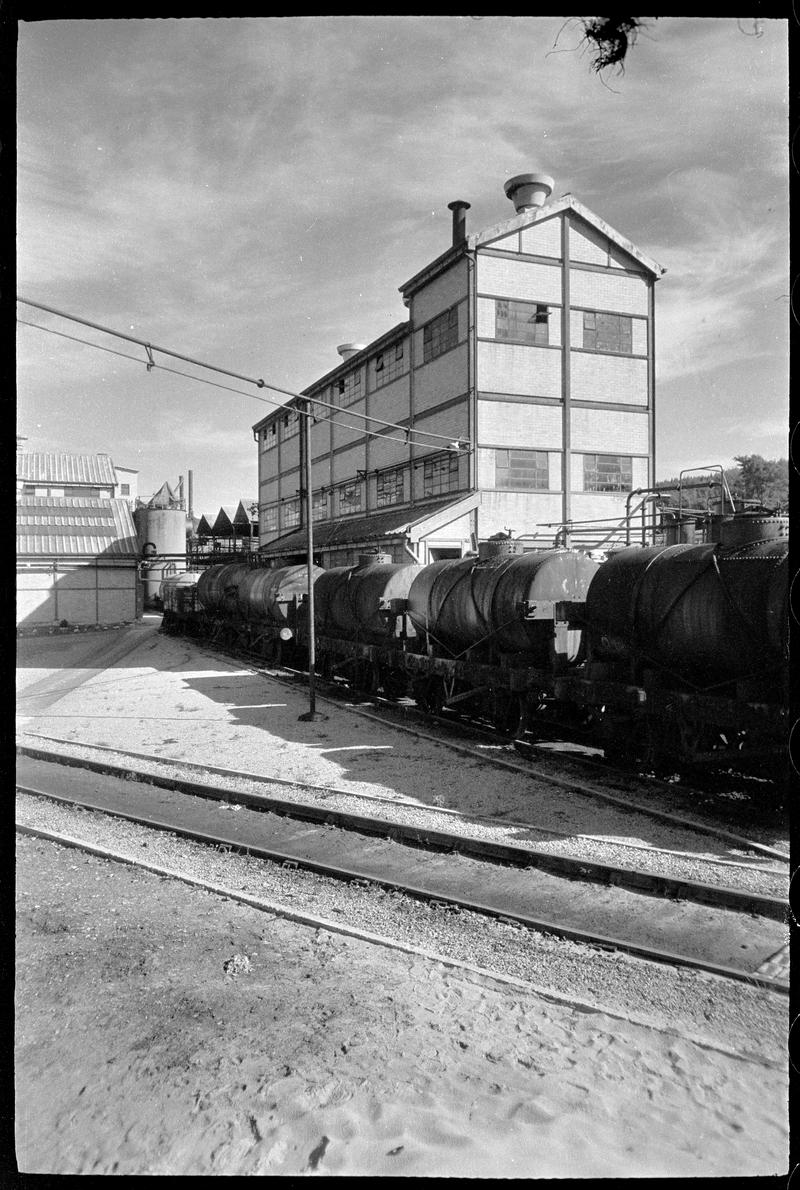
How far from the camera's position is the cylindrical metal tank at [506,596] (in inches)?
447

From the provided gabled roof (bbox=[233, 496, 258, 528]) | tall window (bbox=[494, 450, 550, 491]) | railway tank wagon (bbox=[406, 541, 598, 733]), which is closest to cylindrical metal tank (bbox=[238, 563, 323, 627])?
railway tank wagon (bbox=[406, 541, 598, 733])

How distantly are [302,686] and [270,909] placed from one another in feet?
43.4

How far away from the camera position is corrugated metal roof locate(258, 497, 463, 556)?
84.7ft

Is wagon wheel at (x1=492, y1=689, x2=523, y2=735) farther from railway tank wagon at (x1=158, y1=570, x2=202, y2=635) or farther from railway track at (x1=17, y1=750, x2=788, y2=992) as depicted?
railway tank wagon at (x1=158, y1=570, x2=202, y2=635)

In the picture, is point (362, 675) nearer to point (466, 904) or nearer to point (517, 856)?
point (517, 856)

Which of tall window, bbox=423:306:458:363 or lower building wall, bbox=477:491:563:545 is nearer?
lower building wall, bbox=477:491:563:545

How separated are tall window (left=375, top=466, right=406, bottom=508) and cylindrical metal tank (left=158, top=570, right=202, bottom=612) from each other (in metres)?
10.1

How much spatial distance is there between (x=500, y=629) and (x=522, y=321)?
724 inches

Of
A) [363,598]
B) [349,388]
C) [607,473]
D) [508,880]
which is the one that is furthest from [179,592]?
[508,880]

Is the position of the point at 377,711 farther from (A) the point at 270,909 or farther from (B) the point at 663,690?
(A) the point at 270,909

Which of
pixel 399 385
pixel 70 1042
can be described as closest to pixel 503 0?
pixel 70 1042

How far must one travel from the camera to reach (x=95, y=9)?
8.08ft

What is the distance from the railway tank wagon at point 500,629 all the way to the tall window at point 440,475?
45.3 feet

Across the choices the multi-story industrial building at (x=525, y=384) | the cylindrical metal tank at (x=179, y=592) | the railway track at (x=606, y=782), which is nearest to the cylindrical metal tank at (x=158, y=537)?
the cylindrical metal tank at (x=179, y=592)
